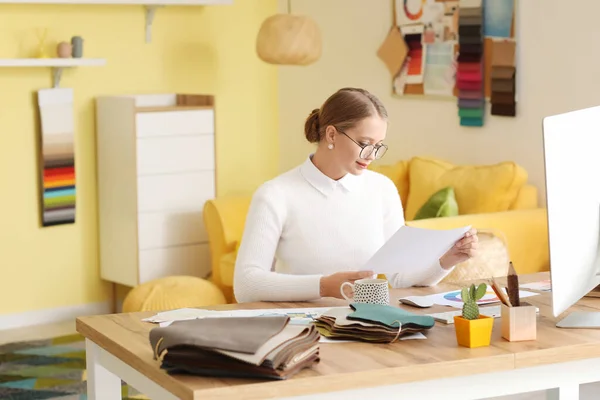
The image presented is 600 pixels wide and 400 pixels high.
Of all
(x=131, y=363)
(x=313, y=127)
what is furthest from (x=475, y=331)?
(x=313, y=127)

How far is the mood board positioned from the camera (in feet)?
16.0

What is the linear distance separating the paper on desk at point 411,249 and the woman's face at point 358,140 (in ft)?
1.12

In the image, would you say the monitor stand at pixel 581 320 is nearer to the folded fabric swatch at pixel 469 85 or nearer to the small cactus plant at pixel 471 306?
the small cactus plant at pixel 471 306

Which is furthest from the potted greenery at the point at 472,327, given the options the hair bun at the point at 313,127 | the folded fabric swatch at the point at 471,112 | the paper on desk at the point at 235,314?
the folded fabric swatch at the point at 471,112

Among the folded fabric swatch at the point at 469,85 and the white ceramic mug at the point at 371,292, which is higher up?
the folded fabric swatch at the point at 469,85

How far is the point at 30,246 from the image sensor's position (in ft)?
18.6

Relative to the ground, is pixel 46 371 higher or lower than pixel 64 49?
lower

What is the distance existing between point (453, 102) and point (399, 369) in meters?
3.39

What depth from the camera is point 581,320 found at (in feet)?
7.58

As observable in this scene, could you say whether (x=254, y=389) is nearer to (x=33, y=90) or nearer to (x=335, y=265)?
(x=335, y=265)

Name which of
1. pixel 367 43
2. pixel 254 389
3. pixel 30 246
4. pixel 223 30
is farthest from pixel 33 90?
pixel 254 389

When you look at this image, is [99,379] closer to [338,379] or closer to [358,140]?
[338,379]

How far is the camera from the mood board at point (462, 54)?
4.87m

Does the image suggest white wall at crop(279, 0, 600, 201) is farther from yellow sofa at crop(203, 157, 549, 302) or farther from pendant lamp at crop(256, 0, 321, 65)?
pendant lamp at crop(256, 0, 321, 65)
